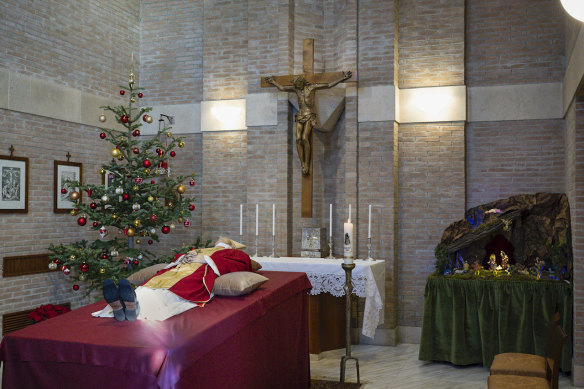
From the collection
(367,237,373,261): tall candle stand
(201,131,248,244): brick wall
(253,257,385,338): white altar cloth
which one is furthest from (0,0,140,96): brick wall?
(367,237,373,261): tall candle stand

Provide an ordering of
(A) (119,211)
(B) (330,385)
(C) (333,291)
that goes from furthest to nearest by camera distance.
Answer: (A) (119,211)
(C) (333,291)
(B) (330,385)

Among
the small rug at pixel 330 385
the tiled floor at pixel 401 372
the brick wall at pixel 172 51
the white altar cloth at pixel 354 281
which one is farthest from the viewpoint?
the brick wall at pixel 172 51

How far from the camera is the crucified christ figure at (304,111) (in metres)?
7.27

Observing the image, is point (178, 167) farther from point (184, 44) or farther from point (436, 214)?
point (436, 214)

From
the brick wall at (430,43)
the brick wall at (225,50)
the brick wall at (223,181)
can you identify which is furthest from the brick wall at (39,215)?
the brick wall at (430,43)

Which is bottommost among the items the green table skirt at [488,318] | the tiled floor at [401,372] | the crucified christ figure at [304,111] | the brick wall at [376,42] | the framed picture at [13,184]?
the tiled floor at [401,372]

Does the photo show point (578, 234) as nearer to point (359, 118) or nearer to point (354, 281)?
point (354, 281)

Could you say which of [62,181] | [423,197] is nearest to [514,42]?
[423,197]

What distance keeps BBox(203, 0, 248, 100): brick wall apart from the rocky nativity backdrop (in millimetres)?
33

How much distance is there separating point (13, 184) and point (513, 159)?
6339mm

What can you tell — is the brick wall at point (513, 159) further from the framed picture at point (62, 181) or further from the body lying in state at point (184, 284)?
the framed picture at point (62, 181)

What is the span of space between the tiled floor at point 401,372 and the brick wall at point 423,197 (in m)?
0.97

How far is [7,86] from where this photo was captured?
6727mm

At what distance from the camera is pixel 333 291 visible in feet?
20.7
